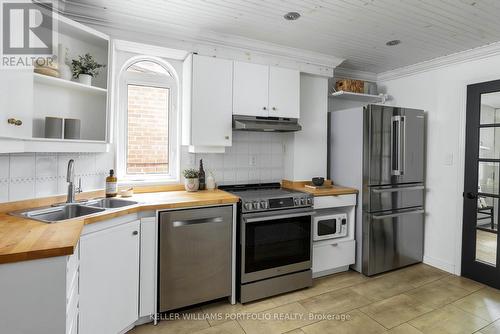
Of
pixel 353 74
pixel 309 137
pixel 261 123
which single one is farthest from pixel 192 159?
pixel 353 74

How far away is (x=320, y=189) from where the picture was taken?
3043 millimetres

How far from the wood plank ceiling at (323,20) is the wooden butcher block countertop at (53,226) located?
1.48 m

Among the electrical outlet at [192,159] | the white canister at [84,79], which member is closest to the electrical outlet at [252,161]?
the electrical outlet at [192,159]

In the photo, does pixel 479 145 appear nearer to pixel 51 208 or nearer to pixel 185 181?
pixel 185 181

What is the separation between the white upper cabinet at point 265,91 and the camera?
2775 mm

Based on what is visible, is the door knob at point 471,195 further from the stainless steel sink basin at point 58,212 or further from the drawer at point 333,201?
the stainless steel sink basin at point 58,212

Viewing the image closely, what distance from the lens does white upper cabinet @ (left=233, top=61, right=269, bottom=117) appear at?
109 inches

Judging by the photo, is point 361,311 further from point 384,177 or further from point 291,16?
point 291,16

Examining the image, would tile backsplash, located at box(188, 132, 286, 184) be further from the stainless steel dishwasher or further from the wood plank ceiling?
the wood plank ceiling

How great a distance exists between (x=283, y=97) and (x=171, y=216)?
1673 mm

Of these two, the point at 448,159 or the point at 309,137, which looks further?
the point at 309,137

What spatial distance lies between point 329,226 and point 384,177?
2.67 ft

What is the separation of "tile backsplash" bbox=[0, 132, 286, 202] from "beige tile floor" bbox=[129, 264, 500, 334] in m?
1.26

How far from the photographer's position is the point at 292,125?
293cm
